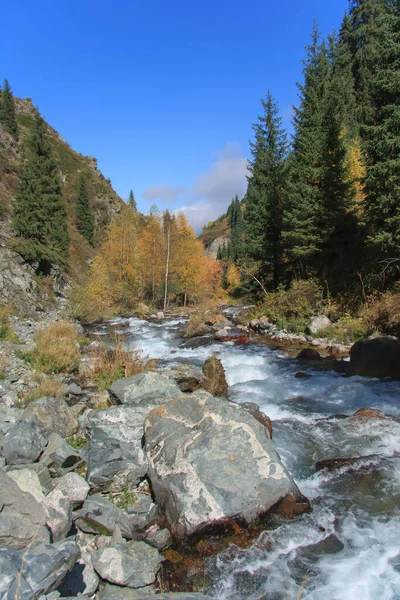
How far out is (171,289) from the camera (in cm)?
3491

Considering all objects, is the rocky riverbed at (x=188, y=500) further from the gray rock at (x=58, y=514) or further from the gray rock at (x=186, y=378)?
the gray rock at (x=186, y=378)

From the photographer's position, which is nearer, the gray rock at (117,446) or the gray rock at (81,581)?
the gray rock at (81,581)

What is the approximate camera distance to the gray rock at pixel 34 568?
2459mm

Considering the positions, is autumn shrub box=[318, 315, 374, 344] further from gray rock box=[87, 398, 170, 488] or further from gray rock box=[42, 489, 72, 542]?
gray rock box=[42, 489, 72, 542]

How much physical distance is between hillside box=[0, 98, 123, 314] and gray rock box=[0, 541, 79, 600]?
17853 mm

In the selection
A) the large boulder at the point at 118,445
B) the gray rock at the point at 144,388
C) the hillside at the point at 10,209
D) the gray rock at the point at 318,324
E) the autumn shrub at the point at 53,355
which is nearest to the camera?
the large boulder at the point at 118,445

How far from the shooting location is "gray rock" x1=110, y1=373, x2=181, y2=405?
6.96 m

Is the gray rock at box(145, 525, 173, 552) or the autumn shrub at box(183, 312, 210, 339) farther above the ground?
the autumn shrub at box(183, 312, 210, 339)

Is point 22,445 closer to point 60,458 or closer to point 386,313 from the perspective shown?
point 60,458

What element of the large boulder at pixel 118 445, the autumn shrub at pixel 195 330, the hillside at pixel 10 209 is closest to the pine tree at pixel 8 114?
the hillside at pixel 10 209

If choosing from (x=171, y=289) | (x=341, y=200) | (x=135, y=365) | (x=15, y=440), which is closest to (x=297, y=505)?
(x=15, y=440)

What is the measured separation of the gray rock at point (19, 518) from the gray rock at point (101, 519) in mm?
703

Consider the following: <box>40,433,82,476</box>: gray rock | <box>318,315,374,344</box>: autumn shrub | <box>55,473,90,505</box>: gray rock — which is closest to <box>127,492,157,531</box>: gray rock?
<box>55,473,90,505</box>: gray rock

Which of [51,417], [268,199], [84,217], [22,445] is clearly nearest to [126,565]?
[22,445]
